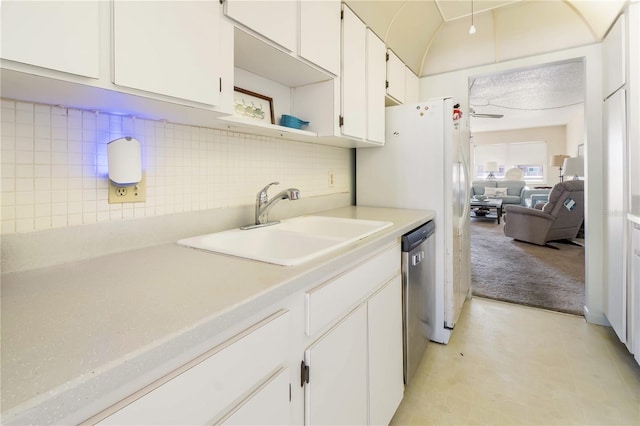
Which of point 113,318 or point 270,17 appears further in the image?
point 270,17

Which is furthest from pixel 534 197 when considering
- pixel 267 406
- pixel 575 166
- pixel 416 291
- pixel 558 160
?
pixel 267 406

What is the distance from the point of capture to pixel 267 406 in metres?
0.69

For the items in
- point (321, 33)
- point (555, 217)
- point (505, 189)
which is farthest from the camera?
point (505, 189)

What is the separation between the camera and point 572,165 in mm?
6129

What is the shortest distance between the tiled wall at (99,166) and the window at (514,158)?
379 inches

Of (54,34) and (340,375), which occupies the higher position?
(54,34)

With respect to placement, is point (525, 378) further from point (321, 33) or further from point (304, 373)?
point (321, 33)

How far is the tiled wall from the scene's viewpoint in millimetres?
843

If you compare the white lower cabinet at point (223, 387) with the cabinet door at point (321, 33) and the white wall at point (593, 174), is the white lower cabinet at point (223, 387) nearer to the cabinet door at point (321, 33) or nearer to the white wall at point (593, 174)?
the cabinet door at point (321, 33)

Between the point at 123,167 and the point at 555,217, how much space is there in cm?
543

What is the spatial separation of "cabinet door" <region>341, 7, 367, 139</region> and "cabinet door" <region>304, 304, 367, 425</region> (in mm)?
1104

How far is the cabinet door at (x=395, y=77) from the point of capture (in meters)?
2.33

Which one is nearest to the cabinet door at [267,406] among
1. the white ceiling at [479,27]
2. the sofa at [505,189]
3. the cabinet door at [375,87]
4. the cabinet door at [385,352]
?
the cabinet door at [385,352]

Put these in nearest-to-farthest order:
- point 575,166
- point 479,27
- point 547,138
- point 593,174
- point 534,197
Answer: point 593,174 < point 479,27 < point 575,166 < point 534,197 < point 547,138
